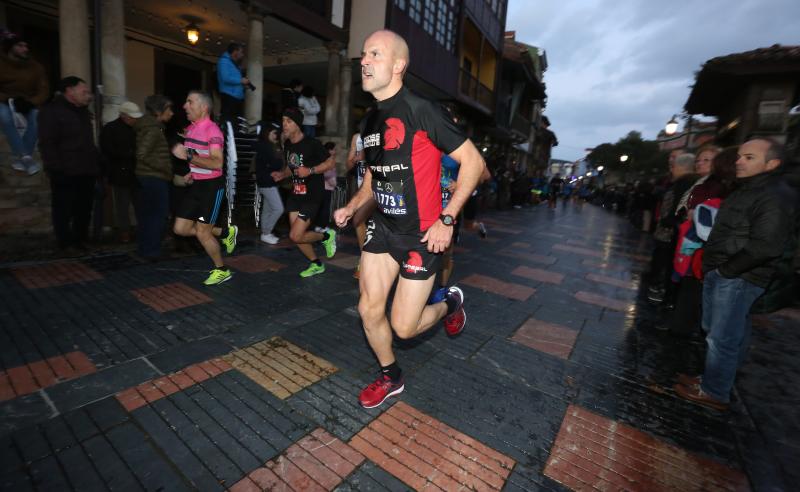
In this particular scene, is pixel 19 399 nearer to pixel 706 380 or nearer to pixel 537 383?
pixel 537 383

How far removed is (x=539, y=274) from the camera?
6352 mm

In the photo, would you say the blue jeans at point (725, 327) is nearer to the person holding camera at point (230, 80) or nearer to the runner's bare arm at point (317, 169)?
the runner's bare arm at point (317, 169)

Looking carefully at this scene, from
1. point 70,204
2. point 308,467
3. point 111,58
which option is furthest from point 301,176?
point 111,58

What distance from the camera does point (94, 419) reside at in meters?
2.08

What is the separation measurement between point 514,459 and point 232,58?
794 centimetres

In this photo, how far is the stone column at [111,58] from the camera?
6059 millimetres

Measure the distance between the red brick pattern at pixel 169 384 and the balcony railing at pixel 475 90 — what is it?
55.0ft

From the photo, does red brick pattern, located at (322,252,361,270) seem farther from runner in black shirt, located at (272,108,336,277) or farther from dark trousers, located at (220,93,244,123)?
dark trousers, located at (220,93,244,123)

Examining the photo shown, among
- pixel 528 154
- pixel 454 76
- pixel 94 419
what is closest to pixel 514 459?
pixel 94 419

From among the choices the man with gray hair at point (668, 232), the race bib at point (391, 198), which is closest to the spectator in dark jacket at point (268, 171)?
the race bib at point (391, 198)

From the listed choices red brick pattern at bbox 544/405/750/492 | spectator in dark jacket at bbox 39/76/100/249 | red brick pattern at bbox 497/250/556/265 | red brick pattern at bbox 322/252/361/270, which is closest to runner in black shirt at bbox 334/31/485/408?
red brick pattern at bbox 544/405/750/492

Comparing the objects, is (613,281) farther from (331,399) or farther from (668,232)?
(331,399)

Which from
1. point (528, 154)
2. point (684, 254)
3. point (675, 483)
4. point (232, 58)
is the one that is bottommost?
point (675, 483)

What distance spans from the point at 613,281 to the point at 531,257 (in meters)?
1.65
